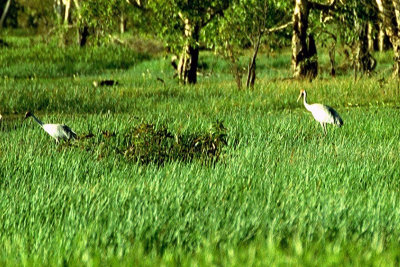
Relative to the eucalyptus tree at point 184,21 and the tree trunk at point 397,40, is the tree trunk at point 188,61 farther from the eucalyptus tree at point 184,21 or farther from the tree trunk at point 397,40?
the tree trunk at point 397,40

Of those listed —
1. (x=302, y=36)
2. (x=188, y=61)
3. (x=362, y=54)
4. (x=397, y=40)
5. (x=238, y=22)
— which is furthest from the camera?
(x=188, y=61)

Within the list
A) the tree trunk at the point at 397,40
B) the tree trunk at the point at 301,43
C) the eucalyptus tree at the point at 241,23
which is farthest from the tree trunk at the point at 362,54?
the eucalyptus tree at the point at 241,23

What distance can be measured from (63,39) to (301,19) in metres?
13.3

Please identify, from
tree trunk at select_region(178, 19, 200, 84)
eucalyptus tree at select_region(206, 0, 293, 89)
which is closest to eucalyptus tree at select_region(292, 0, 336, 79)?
eucalyptus tree at select_region(206, 0, 293, 89)

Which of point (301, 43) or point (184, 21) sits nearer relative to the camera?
point (301, 43)

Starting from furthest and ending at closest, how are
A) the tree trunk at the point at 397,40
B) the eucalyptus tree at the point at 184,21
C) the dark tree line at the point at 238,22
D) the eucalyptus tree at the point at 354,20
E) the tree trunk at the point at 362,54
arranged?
the tree trunk at the point at 362,54
the eucalyptus tree at the point at 354,20
the eucalyptus tree at the point at 184,21
the dark tree line at the point at 238,22
the tree trunk at the point at 397,40

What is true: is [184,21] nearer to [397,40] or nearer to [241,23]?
[241,23]

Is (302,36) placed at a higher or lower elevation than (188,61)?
higher

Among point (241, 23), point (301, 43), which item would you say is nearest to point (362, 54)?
point (301, 43)

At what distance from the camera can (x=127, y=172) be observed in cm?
828

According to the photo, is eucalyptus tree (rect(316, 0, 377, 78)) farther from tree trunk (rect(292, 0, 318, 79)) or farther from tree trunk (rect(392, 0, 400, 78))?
tree trunk (rect(392, 0, 400, 78))

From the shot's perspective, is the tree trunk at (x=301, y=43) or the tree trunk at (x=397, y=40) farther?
the tree trunk at (x=301, y=43)

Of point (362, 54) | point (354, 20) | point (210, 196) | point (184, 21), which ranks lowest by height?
point (210, 196)

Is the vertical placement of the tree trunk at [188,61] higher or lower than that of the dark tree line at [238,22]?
lower
